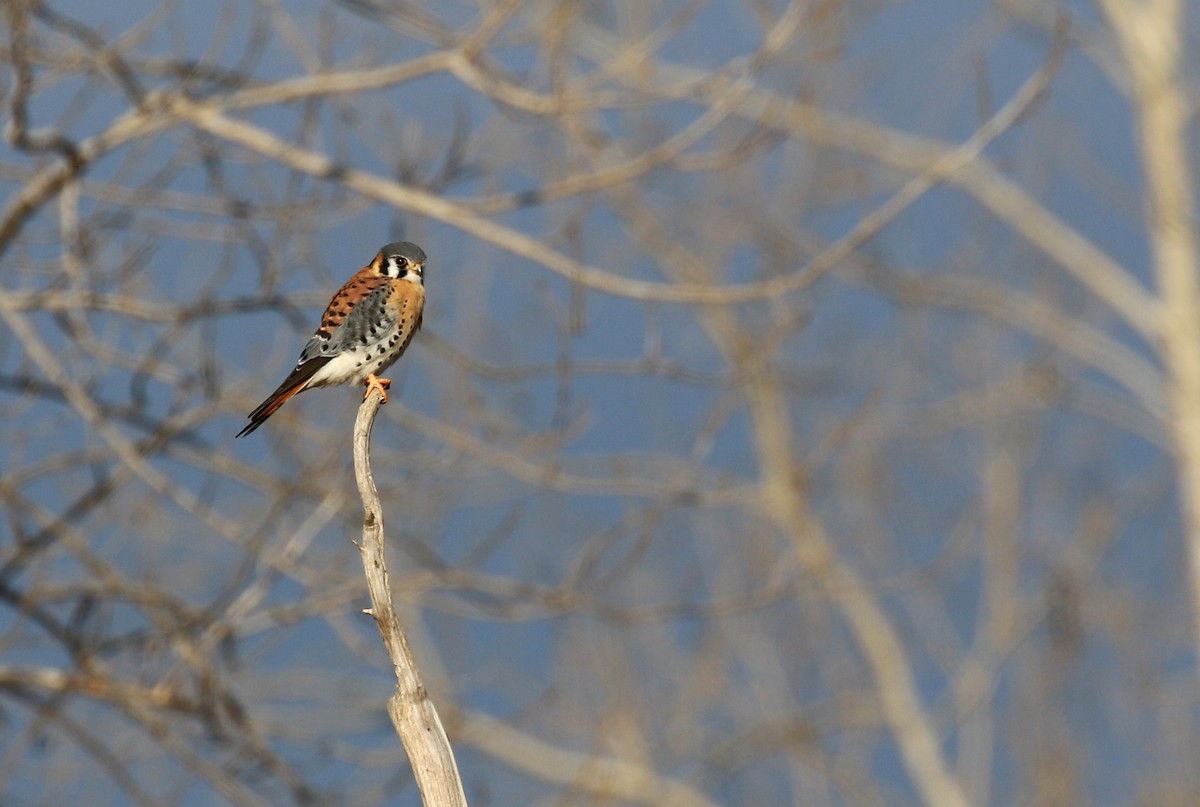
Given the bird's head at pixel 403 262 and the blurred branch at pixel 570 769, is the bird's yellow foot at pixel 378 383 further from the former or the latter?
the blurred branch at pixel 570 769

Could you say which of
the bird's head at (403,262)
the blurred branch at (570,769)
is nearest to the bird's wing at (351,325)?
the bird's head at (403,262)

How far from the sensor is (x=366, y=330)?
392cm

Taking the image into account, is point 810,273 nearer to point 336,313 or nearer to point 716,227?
point 336,313

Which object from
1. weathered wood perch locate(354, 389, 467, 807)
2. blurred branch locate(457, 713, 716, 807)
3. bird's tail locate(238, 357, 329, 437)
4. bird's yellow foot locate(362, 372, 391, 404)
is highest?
blurred branch locate(457, 713, 716, 807)

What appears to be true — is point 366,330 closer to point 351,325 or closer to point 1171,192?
point 351,325

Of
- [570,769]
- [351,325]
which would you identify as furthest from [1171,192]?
[351,325]

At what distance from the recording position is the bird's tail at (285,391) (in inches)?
138

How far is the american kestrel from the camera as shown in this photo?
12.8 feet

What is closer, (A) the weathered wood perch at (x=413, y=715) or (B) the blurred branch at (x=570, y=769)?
(A) the weathered wood perch at (x=413, y=715)

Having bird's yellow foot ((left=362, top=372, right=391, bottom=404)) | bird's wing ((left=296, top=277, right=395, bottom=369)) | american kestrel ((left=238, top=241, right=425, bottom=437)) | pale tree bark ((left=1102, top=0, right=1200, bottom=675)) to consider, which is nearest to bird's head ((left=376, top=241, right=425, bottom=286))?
american kestrel ((left=238, top=241, right=425, bottom=437))

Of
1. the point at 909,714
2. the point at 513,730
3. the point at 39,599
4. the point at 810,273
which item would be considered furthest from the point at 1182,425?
the point at 39,599

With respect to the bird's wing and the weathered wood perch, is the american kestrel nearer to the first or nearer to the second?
the bird's wing

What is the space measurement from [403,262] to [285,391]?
0.60 m

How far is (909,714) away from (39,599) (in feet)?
18.7
